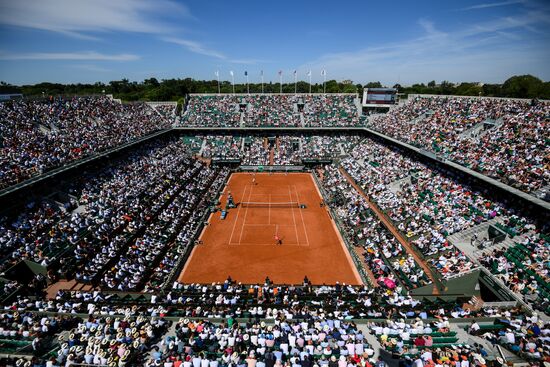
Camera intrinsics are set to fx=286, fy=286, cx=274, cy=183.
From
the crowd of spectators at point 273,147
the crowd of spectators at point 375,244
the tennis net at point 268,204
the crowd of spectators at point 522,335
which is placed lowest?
the tennis net at point 268,204

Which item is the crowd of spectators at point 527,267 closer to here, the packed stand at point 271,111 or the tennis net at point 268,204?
the tennis net at point 268,204

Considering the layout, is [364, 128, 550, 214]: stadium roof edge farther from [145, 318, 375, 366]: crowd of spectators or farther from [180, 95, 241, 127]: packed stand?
[180, 95, 241, 127]: packed stand

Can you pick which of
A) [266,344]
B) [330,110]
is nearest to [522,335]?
[266,344]

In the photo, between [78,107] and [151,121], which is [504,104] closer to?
[151,121]

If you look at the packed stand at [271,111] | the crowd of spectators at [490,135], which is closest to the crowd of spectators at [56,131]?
the packed stand at [271,111]

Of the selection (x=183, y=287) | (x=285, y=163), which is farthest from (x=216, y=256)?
(x=285, y=163)

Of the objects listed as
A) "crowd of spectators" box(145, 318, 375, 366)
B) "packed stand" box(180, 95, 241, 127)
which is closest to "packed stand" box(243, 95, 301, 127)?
"packed stand" box(180, 95, 241, 127)
